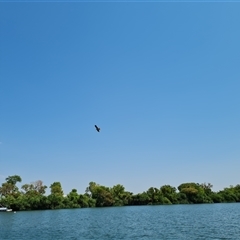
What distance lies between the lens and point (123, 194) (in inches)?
5054

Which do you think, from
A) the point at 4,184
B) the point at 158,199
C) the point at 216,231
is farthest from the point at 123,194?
the point at 216,231

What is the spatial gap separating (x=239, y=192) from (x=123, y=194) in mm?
53876

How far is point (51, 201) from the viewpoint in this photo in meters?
110

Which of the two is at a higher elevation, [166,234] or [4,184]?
[4,184]

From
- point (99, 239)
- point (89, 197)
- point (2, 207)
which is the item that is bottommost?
point (99, 239)

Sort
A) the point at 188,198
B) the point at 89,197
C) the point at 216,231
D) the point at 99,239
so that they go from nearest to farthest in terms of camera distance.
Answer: the point at 99,239
the point at 216,231
the point at 89,197
the point at 188,198

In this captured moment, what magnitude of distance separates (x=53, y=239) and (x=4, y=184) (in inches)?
4119

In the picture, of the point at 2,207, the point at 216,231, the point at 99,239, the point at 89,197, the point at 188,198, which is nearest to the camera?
the point at 99,239

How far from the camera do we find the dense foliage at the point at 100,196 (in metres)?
109

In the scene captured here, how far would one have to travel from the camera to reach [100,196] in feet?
391

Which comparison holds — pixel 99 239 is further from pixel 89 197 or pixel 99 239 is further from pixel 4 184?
pixel 4 184

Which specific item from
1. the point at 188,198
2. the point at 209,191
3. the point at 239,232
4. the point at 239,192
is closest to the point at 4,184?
the point at 188,198

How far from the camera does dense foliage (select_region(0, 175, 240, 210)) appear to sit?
10869cm

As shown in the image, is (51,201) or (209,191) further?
(209,191)
